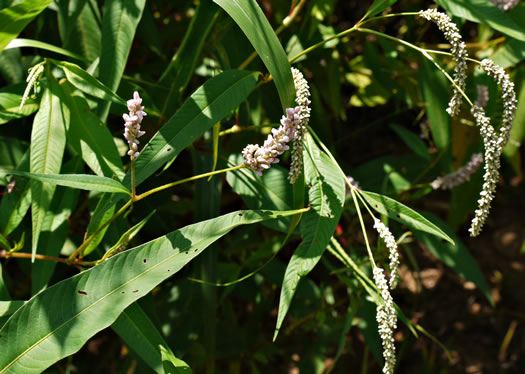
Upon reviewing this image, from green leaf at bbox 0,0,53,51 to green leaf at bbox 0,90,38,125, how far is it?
5.5 inches

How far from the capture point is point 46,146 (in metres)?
1.00

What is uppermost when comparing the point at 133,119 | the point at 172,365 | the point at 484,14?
the point at 484,14

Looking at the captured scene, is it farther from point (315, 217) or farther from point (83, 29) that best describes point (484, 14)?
point (83, 29)

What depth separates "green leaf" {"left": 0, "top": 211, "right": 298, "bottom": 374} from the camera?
86 cm

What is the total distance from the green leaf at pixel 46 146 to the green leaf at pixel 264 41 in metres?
0.38

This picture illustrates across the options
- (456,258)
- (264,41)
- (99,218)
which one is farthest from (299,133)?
(456,258)

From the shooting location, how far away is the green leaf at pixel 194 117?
0.91 m

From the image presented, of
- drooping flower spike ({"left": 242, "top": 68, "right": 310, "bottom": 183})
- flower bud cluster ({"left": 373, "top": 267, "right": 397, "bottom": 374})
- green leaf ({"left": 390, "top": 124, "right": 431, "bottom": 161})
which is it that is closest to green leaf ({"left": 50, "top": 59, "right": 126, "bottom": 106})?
drooping flower spike ({"left": 242, "top": 68, "right": 310, "bottom": 183})

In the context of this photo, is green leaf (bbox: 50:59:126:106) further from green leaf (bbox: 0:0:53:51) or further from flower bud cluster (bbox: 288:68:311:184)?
flower bud cluster (bbox: 288:68:311:184)

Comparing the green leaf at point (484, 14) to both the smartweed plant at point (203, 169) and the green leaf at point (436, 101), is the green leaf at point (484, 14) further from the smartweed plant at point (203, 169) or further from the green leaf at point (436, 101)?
the green leaf at point (436, 101)

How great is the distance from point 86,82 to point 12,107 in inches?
6.9

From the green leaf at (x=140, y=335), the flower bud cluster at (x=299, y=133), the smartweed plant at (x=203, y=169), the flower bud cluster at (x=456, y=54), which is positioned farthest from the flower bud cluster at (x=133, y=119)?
the flower bud cluster at (x=456, y=54)

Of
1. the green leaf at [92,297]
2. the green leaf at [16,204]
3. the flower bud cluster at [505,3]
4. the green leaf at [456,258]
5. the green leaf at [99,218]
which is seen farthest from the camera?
the green leaf at [456,258]

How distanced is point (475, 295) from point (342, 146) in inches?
35.0
